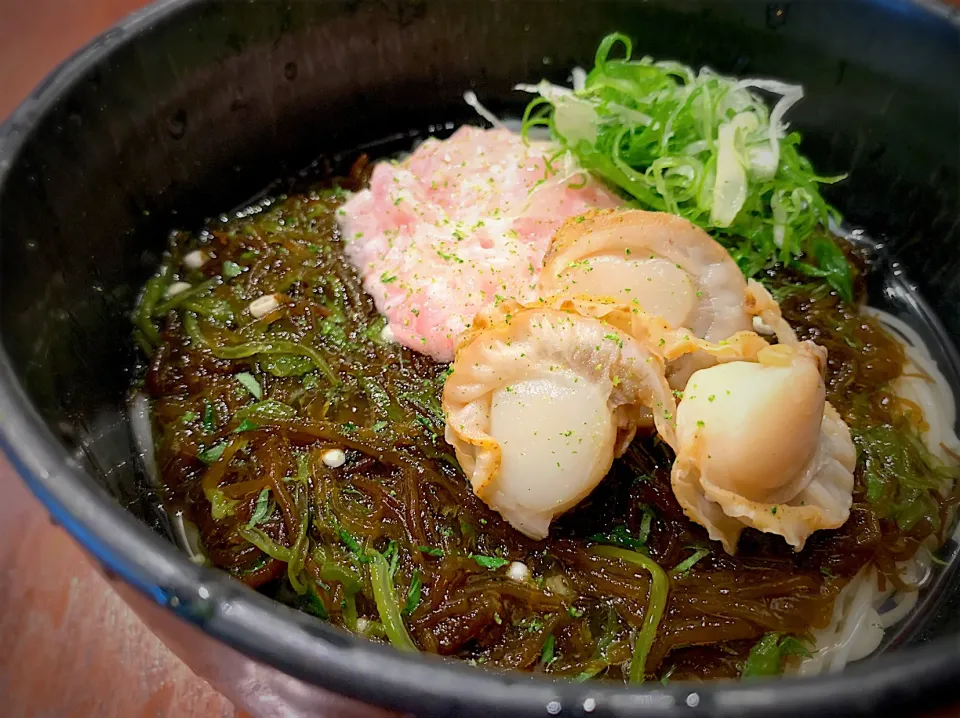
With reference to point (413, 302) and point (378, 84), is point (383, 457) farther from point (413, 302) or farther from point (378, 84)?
point (378, 84)

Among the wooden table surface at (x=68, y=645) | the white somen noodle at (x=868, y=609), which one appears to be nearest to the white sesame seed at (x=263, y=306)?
the wooden table surface at (x=68, y=645)

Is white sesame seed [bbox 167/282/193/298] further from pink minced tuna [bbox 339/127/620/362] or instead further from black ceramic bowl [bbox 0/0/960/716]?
pink minced tuna [bbox 339/127/620/362]

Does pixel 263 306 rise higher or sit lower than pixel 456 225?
lower

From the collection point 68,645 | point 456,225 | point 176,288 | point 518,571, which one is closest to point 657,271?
point 456,225

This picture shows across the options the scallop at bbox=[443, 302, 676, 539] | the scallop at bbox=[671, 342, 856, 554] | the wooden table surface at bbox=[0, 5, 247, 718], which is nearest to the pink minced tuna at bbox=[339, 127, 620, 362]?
the scallop at bbox=[443, 302, 676, 539]

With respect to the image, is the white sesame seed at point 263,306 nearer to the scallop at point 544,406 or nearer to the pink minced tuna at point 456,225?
the pink minced tuna at point 456,225

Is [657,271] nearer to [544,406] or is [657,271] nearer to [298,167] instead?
[544,406]
